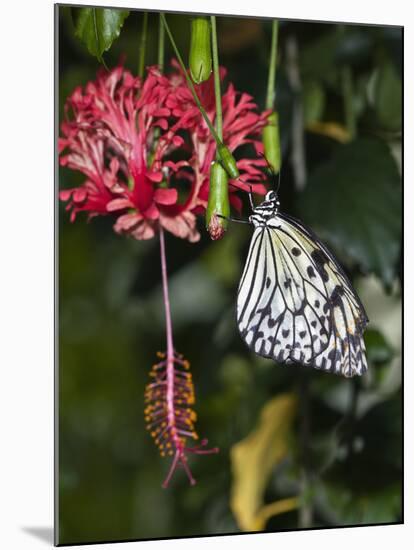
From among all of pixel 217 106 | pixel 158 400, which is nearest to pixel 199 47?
Result: pixel 217 106

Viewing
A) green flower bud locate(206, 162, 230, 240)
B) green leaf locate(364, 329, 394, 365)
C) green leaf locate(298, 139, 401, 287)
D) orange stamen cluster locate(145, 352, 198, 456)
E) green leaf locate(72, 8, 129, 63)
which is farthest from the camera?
green leaf locate(364, 329, 394, 365)

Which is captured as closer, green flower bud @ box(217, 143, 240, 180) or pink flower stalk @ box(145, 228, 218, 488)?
green flower bud @ box(217, 143, 240, 180)

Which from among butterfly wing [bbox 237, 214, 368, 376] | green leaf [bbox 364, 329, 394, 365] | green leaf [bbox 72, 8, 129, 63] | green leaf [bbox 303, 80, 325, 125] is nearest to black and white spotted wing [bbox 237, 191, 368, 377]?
butterfly wing [bbox 237, 214, 368, 376]

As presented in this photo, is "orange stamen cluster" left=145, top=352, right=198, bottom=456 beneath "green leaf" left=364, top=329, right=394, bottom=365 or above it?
beneath

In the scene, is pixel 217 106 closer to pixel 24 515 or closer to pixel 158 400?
pixel 158 400

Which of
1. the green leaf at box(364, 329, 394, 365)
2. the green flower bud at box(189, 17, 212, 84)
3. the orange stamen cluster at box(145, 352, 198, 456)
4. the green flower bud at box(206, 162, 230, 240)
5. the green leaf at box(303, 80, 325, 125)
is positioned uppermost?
the green leaf at box(303, 80, 325, 125)

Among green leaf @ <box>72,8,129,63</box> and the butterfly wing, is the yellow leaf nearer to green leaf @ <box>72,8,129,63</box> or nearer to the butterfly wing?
the butterfly wing

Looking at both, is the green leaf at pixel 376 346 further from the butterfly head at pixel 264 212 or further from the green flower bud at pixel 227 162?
the green flower bud at pixel 227 162
